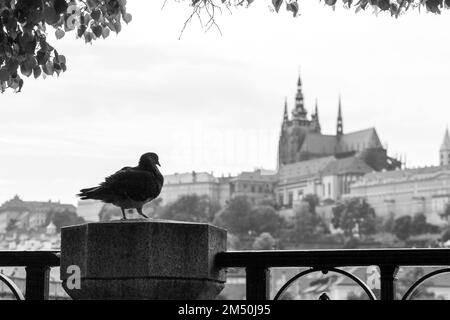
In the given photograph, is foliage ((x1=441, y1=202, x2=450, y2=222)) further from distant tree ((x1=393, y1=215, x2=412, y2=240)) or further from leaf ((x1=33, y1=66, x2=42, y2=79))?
leaf ((x1=33, y1=66, x2=42, y2=79))

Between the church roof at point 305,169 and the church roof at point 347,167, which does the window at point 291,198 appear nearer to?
the church roof at point 305,169

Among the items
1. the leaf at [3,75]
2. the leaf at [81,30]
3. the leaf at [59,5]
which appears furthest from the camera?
the leaf at [81,30]

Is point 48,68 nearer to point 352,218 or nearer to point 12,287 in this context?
point 12,287

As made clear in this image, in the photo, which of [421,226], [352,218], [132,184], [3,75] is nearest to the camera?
[132,184]

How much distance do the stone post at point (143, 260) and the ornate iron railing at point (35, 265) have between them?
0.31m

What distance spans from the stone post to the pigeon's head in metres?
0.49

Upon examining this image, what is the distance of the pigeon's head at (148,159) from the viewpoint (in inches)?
224

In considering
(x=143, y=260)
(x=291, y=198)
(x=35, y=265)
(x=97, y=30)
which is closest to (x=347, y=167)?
(x=291, y=198)

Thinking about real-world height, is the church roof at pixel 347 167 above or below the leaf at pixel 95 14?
above

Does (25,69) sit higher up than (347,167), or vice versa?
(347,167)

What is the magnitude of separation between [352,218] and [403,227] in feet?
36.1

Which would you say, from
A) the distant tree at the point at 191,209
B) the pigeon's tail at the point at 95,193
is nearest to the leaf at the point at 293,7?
the pigeon's tail at the point at 95,193

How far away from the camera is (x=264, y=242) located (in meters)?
156
